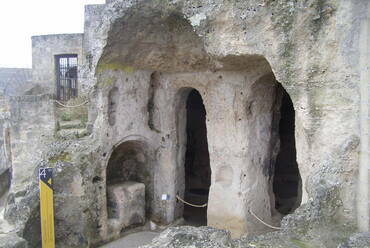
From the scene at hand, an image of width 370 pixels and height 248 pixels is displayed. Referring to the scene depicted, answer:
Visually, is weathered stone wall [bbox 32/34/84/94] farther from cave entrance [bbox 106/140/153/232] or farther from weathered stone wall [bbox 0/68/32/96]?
cave entrance [bbox 106/140/153/232]

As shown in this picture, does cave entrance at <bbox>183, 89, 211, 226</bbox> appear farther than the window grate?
No

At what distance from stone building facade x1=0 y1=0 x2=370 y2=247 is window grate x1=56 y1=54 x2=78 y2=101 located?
731 centimetres

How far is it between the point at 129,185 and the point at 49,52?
892 centimetres

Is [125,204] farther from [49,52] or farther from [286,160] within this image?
[49,52]

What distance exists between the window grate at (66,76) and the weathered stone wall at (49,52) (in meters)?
0.26

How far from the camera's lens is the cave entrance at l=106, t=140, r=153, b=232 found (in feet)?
27.6

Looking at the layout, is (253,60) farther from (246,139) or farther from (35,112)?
(35,112)

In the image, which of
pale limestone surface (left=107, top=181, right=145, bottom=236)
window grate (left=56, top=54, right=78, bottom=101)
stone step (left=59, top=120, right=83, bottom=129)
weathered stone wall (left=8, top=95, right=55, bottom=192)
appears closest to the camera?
pale limestone surface (left=107, top=181, right=145, bottom=236)

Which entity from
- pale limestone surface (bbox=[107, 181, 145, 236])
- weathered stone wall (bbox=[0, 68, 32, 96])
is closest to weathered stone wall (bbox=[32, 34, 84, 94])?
weathered stone wall (bbox=[0, 68, 32, 96])

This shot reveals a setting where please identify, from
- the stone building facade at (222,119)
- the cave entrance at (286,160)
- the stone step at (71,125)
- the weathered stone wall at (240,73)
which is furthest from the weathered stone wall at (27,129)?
the cave entrance at (286,160)

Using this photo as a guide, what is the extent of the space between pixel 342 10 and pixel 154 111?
500cm

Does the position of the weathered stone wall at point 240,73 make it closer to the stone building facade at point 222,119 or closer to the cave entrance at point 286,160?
the stone building facade at point 222,119

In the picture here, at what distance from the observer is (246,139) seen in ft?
26.1

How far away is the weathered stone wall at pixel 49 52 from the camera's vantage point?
1534cm
